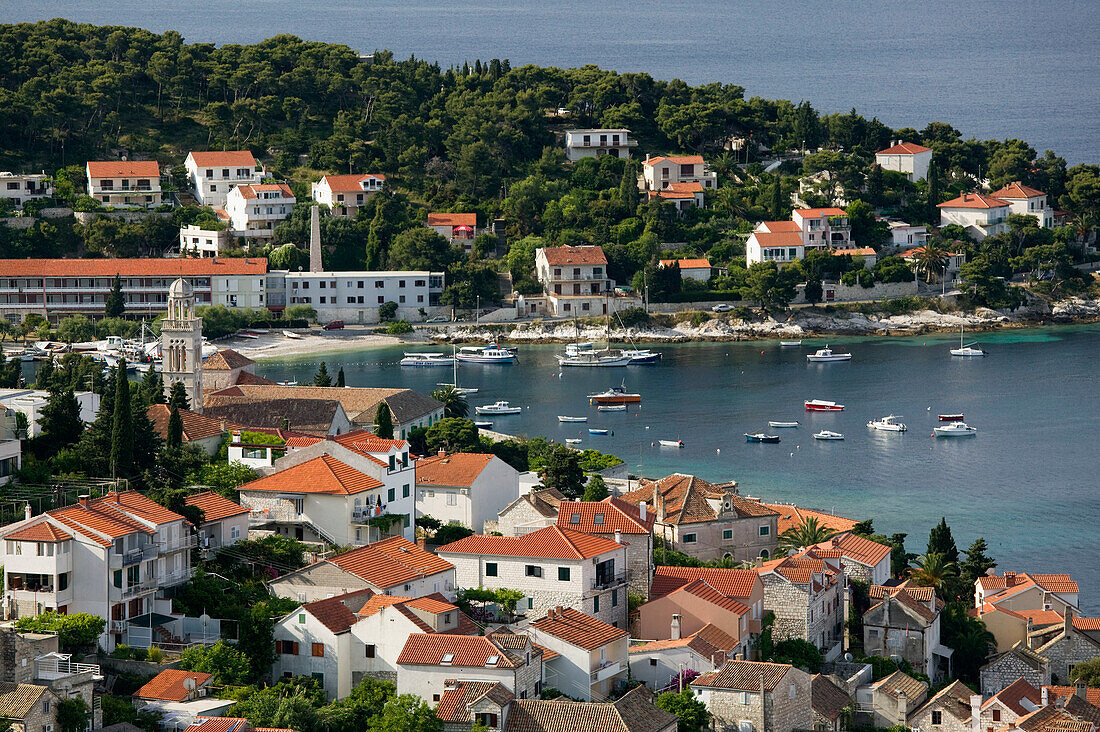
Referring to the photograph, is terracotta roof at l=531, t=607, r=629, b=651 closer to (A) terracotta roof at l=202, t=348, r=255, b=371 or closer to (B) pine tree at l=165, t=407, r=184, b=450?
(B) pine tree at l=165, t=407, r=184, b=450

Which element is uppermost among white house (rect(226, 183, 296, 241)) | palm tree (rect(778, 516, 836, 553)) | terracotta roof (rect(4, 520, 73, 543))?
white house (rect(226, 183, 296, 241))

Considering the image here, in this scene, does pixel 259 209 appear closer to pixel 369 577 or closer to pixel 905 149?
pixel 905 149

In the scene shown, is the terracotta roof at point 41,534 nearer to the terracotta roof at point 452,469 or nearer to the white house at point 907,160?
the terracotta roof at point 452,469

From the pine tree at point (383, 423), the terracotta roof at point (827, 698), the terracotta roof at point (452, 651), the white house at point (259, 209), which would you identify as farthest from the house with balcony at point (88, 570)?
the white house at point (259, 209)

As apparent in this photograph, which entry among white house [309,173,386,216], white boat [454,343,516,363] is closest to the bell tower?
white boat [454,343,516,363]

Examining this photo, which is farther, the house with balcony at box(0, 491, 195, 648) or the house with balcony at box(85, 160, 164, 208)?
the house with balcony at box(85, 160, 164, 208)

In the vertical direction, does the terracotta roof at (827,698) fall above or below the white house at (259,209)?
below
